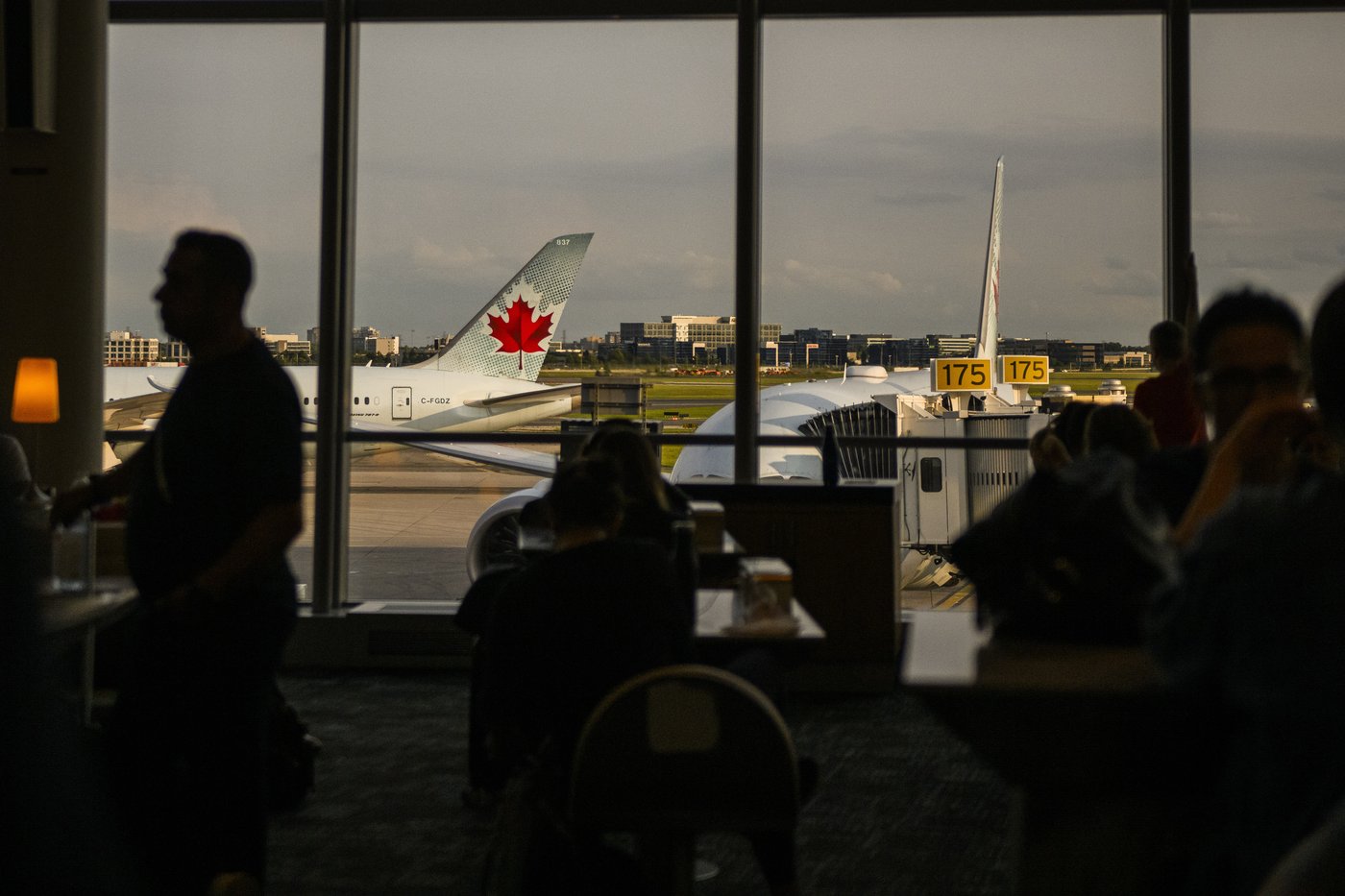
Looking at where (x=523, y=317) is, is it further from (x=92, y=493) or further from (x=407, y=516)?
(x=92, y=493)

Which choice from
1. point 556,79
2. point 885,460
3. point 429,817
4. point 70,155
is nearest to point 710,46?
point 556,79

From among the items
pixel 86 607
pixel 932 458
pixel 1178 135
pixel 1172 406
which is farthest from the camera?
pixel 932 458

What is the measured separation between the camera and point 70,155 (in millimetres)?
6062

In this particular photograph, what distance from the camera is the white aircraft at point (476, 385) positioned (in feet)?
22.5

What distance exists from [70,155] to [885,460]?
408 centimetres

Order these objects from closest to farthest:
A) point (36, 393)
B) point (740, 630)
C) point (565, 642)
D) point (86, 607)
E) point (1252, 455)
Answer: point (1252, 455) → point (565, 642) → point (740, 630) → point (86, 607) → point (36, 393)

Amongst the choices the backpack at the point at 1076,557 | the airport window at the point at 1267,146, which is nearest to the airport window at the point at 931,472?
the airport window at the point at 1267,146

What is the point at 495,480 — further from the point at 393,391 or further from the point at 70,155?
the point at 70,155

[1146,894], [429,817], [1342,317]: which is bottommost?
[429,817]

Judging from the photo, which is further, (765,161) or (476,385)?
(476,385)

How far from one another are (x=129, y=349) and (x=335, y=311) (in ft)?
3.61

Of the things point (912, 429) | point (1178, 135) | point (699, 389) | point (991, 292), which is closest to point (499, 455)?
point (699, 389)

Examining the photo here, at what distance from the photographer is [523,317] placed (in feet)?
22.7

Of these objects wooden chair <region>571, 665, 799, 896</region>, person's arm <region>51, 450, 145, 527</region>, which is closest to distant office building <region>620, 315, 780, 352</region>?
person's arm <region>51, 450, 145, 527</region>
